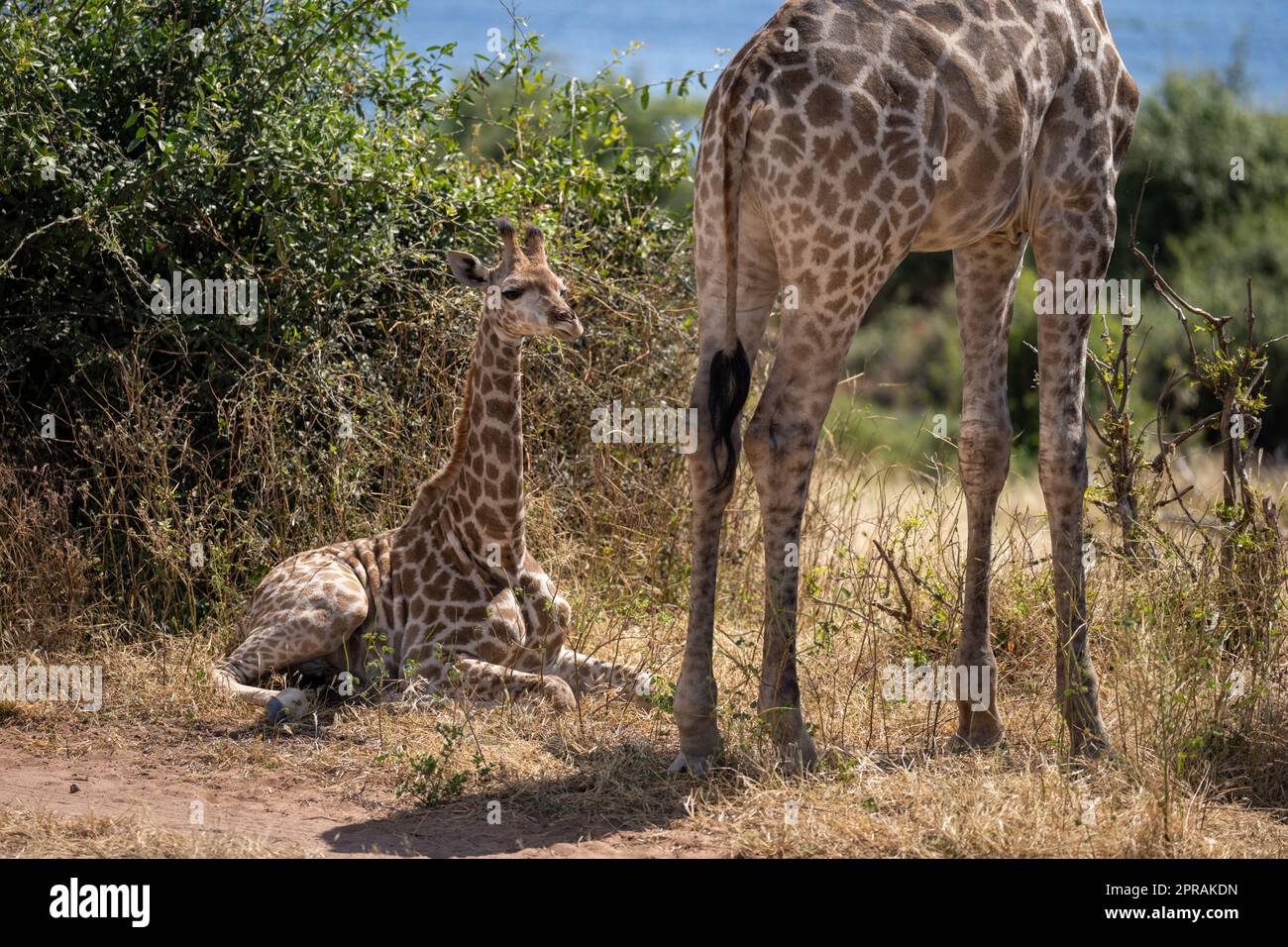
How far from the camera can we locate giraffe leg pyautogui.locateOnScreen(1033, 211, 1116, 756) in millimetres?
5098

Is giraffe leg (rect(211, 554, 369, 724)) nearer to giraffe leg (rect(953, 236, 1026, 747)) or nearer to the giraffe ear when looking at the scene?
the giraffe ear

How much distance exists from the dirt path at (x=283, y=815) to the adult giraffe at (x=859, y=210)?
55cm

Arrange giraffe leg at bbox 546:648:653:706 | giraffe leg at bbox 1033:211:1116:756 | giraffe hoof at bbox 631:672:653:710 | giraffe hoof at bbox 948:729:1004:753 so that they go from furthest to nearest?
giraffe leg at bbox 546:648:653:706 < giraffe hoof at bbox 631:672:653:710 < giraffe hoof at bbox 948:729:1004:753 < giraffe leg at bbox 1033:211:1116:756

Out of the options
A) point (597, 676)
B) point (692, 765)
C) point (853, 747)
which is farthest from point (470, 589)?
point (853, 747)

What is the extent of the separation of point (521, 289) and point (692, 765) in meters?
2.33

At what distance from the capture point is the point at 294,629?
605cm

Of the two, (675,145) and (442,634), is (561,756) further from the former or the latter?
(675,145)

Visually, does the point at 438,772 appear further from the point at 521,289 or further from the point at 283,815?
the point at 521,289

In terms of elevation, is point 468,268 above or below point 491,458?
above

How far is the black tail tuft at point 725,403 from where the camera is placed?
15.3 ft

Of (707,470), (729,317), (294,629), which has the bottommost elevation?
(294,629)

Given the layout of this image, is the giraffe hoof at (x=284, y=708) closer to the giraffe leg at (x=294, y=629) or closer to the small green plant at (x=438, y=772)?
the giraffe leg at (x=294, y=629)

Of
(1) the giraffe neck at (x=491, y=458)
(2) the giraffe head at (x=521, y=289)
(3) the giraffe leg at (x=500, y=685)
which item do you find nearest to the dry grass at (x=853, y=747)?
(3) the giraffe leg at (x=500, y=685)

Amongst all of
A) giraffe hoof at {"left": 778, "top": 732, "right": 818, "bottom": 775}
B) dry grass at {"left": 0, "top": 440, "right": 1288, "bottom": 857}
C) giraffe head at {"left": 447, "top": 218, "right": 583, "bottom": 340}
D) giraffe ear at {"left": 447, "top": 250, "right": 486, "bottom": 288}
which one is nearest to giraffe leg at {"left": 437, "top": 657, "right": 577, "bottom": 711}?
dry grass at {"left": 0, "top": 440, "right": 1288, "bottom": 857}
